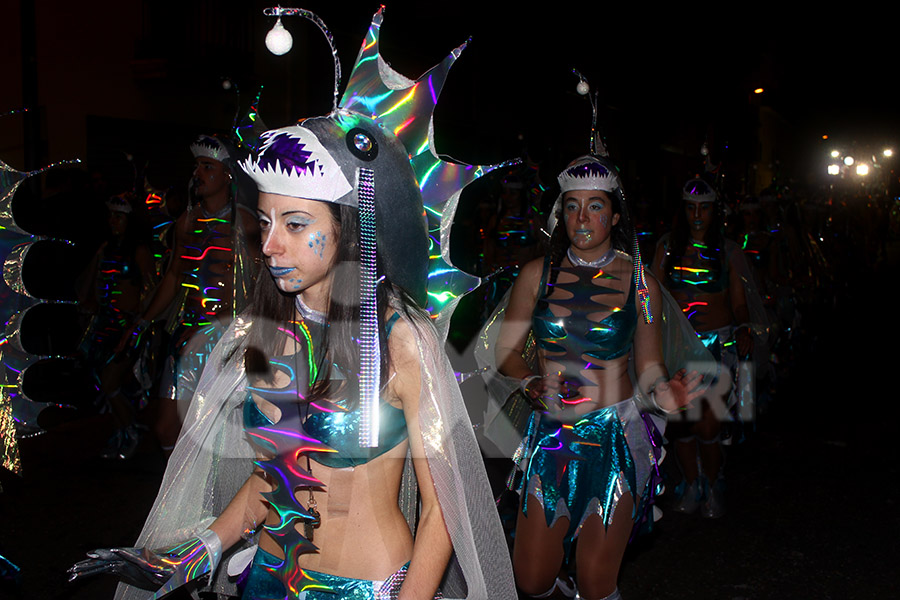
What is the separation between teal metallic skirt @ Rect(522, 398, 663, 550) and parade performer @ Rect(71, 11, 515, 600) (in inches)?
61.1

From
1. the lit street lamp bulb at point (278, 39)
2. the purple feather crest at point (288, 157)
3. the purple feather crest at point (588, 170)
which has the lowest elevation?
the purple feather crest at point (288, 157)

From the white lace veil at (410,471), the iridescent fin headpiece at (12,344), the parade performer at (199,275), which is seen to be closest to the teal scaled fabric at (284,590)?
the white lace veil at (410,471)

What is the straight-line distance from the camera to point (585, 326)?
415cm

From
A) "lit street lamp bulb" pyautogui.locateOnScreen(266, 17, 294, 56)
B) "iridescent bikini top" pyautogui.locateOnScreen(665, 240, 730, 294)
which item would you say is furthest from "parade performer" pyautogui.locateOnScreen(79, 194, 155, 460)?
"lit street lamp bulb" pyautogui.locateOnScreen(266, 17, 294, 56)

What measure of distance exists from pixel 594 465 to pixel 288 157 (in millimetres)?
2253

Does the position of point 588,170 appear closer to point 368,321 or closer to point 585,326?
point 585,326

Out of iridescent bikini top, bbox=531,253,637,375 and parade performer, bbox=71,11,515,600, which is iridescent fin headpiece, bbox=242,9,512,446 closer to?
parade performer, bbox=71,11,515,600

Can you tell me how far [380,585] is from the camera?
7.54 feet

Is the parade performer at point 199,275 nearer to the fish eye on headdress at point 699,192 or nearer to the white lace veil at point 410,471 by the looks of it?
the white lace veil at point 410,471

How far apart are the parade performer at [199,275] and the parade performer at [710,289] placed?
320cm

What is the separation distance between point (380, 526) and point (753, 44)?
32.3 m

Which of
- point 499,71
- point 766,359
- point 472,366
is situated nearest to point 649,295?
point 766,359

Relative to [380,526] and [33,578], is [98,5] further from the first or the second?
[380,526]

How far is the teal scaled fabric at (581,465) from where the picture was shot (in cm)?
390
